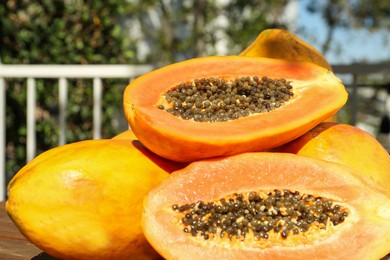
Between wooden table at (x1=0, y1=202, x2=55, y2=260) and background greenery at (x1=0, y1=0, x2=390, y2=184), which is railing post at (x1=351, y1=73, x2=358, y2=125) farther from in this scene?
wooden table at (x1=0, y1=202, x2=55, y2=260)

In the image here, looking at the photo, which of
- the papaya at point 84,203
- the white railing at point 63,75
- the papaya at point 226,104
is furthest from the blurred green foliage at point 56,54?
the papaya at point 84,203

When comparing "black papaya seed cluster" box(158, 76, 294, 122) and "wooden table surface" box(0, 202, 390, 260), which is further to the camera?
"wooden table surface" box(0, 202, 390, 260)

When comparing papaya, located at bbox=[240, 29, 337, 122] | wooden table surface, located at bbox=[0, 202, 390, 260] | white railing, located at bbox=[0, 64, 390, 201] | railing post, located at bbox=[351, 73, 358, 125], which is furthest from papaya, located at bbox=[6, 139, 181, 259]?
railing post, located at bbox=[351, 73, 358, 125]

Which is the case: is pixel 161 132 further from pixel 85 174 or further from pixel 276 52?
pixel 276 52

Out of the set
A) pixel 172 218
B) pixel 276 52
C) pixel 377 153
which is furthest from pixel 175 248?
pixel 276 52

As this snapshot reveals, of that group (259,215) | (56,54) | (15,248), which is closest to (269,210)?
(259,215)

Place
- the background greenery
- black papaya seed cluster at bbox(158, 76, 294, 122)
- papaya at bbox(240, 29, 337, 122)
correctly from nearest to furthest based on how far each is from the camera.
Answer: black papaya seed cluster at bbox(158, 76, 294, 122)
papaya at bbox(240, 29, 337, 122)
the background greenery

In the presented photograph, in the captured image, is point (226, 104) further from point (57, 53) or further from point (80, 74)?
point (57, 53)

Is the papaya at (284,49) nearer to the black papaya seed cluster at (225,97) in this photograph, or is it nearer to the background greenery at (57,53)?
the black papaya seed cluster at (225,97)

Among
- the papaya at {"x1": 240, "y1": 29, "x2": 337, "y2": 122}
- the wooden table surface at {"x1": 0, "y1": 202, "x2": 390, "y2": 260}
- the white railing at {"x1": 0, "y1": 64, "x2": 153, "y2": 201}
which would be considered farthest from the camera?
the white railing at {"x1": 0, "y1": 64, "x2": 153, "y2": 201}
